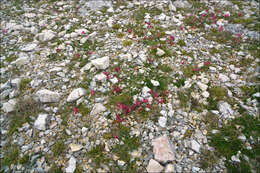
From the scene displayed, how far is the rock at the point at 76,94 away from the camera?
596 centimetres

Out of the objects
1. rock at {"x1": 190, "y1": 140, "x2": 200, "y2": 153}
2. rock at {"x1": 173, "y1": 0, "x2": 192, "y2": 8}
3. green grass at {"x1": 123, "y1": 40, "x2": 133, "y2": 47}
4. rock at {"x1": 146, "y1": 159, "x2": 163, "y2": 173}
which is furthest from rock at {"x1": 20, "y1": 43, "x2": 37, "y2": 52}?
rock at {"x1": 173, "y1": 0, "x2": 192, "y2": 8}

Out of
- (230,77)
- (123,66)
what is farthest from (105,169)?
(230,77)

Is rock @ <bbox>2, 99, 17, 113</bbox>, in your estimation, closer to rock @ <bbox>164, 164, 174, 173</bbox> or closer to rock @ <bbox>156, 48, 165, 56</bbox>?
rock @ <bbox>164, 164, 174, 173</bbox>

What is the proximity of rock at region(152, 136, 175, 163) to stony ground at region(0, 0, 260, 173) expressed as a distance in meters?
0.03

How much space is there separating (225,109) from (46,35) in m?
8.79

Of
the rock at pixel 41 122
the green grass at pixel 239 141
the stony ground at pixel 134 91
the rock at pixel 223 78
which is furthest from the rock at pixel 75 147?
the rock at pixel 223 78

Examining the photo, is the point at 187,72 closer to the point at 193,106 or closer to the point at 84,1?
the point at 193,106

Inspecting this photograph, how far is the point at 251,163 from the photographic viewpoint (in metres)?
4.26

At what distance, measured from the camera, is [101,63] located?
6.71 m

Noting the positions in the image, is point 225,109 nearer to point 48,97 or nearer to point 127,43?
point 127,43

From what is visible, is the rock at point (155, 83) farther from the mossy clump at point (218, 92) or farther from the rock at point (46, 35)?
the rock at point (46, 35)

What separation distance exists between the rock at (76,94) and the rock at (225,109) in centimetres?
461

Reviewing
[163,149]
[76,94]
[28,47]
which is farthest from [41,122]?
[28,47]

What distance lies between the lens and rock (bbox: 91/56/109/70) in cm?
673
